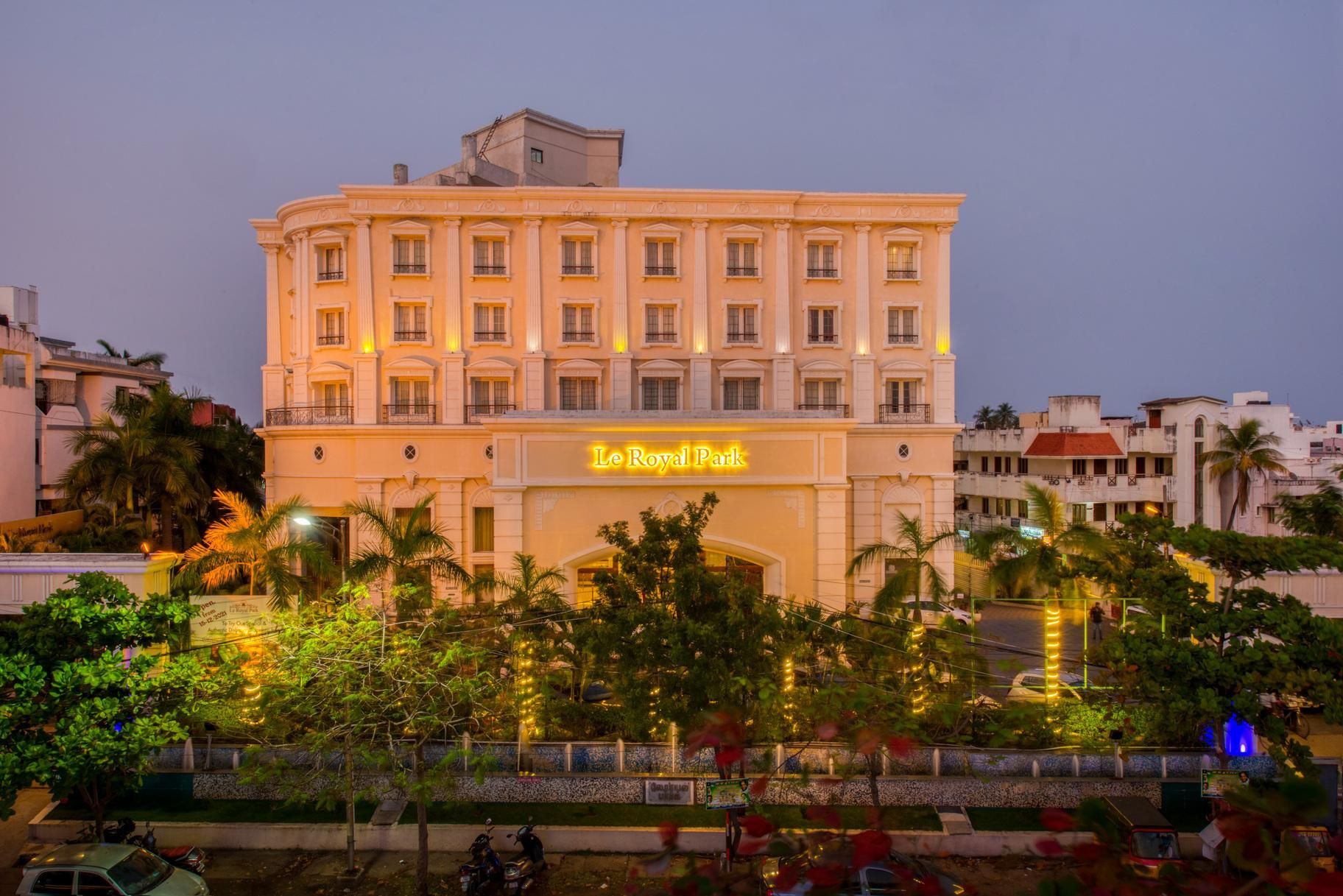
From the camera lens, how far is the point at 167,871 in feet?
39.5

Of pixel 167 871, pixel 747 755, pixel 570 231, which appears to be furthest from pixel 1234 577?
pixel 570 231

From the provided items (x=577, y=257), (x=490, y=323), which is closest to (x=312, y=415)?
(x=490, y=323)

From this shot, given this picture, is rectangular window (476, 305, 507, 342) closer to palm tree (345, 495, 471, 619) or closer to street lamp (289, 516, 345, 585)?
street lamp (289, 516, 345, 585)

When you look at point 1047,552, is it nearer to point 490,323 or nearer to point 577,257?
point 577,257

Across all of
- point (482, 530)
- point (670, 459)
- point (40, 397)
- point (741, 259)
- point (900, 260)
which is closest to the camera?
point (670, 459)

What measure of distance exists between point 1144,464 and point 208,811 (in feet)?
130

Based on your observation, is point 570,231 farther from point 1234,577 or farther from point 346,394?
point 1234,577

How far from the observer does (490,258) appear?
94.6 ft

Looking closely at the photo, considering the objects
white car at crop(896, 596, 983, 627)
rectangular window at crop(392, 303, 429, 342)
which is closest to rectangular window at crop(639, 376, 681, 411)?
rectangular window at crop(392, 303, 429, 342)

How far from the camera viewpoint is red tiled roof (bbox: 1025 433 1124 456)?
37.0 metres

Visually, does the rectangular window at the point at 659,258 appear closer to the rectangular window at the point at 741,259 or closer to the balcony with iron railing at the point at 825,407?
the rectangular window at the point at 741,259

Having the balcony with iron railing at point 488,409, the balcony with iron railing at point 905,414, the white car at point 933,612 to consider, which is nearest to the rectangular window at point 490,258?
the balcony with iron railing at point 488,409

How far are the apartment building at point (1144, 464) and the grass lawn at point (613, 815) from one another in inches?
899

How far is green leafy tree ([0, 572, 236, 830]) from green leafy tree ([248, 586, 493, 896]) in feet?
5.30
